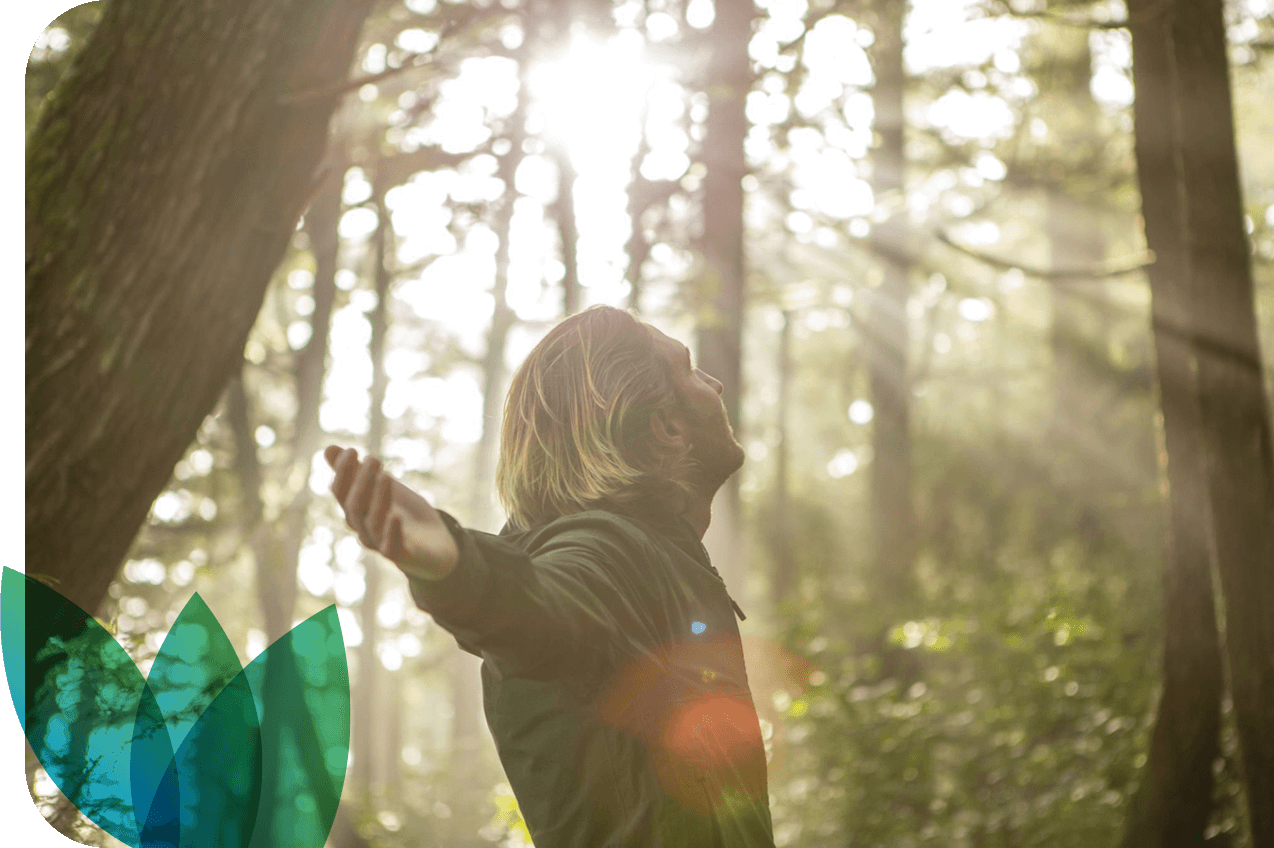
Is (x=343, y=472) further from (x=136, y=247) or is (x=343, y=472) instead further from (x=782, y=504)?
(x=782, y=504)

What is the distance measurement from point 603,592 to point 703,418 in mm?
523

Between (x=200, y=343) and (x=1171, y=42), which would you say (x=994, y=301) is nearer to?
(x=1171, y=42)

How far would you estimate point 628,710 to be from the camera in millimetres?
1500

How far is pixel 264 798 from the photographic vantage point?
2.71 meters

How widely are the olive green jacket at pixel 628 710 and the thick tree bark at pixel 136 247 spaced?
146 cm

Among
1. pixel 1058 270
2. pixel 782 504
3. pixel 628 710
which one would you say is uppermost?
pixel 628 710

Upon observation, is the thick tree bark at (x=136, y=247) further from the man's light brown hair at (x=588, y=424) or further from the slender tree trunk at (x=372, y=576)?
the slender tree trunk at (x=372, y=576)

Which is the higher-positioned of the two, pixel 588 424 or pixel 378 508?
pixel 378 508

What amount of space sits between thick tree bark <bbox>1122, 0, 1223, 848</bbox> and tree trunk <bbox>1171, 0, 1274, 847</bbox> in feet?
0.42

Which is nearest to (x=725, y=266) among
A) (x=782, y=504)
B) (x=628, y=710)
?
(x=628, y=710)

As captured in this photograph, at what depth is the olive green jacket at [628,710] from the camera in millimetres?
1418

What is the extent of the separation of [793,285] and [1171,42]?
18.5 feet

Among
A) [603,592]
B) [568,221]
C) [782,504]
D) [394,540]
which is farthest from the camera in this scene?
[782,504]

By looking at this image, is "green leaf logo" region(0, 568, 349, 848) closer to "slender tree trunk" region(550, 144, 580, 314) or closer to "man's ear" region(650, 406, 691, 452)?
"man's ear" region(650, 406, 691, 452)
